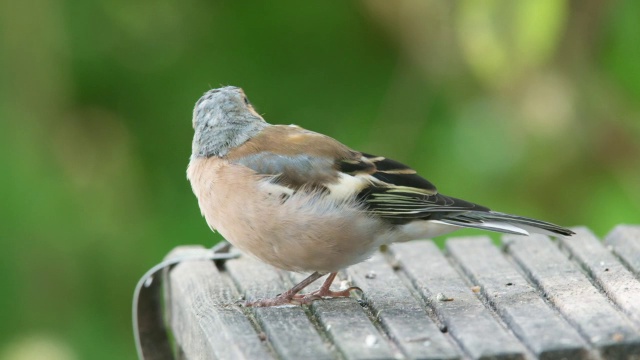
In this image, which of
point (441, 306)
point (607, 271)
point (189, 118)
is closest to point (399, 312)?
point (441, 306)

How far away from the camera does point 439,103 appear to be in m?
7.41

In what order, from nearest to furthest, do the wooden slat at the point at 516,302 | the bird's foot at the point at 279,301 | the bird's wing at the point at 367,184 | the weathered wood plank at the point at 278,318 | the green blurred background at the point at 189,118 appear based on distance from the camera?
1. the wooden slat at the point at 516,302
2. the weathered wood plank at the point at 278,318
3. the bird's foot at the point at 279,301
4. the bird's wing at the point at 367,184
5. the green blurred background at the point at 189,118

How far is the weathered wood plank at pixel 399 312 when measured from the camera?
341 cm

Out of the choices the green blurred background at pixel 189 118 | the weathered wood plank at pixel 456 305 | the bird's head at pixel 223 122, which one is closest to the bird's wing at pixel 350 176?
the bird's head at pixel 223 122

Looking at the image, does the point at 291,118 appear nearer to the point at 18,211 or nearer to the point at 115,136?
the point at 115,136

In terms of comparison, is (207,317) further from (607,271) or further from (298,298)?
(607,271)

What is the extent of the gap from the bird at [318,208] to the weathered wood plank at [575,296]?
19 cm

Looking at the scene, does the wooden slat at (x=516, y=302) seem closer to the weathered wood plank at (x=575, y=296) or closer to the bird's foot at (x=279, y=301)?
the weathered wood plank at (x=575, y=296)

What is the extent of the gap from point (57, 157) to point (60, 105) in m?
0.35

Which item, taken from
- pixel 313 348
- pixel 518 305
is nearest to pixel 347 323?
pixel 313 348

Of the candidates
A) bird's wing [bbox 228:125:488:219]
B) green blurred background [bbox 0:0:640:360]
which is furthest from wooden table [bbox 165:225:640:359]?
green blurred background [bbox 0:0:640:360]

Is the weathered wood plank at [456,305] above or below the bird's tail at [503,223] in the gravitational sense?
below

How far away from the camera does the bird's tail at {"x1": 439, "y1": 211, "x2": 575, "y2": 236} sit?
4223 mm

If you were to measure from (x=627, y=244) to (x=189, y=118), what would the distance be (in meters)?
3.43
